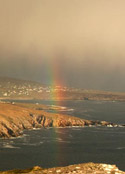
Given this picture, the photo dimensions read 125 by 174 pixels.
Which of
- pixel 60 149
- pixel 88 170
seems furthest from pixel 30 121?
pixel 88 170

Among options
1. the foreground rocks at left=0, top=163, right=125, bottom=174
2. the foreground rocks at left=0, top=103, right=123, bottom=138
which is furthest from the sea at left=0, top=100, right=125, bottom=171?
the foreground rocks at left=0, top=163, right=125, bottom=174

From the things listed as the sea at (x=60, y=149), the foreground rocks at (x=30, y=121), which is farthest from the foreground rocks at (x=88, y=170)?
the foreground rocks at (x=30, y=121)

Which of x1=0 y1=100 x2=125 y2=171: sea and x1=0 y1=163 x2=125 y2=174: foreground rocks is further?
x1=0 y1=100 x2=125 y2=171: sea

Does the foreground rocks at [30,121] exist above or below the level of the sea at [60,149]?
above

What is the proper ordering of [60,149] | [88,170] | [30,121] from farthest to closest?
1. [30,121]
2. [60,149]
3. [88,170]

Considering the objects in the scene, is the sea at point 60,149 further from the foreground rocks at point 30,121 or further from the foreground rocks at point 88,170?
the foreground rocks at point 88,170

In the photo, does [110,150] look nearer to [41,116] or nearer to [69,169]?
[41,116]

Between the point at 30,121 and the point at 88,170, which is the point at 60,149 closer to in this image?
the point at 30,121

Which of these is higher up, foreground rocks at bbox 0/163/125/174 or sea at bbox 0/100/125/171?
foreground rocks at bbox 0/163/125/174

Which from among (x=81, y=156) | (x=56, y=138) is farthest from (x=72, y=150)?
(x=56, y=138)

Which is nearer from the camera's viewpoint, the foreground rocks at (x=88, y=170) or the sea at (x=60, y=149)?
the foreground rocks at (x=88, y=170)

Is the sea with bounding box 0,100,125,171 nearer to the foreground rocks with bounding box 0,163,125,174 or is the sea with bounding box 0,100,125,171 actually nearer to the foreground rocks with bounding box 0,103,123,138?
the foreground rocks with bounding box 0,103,123,138
